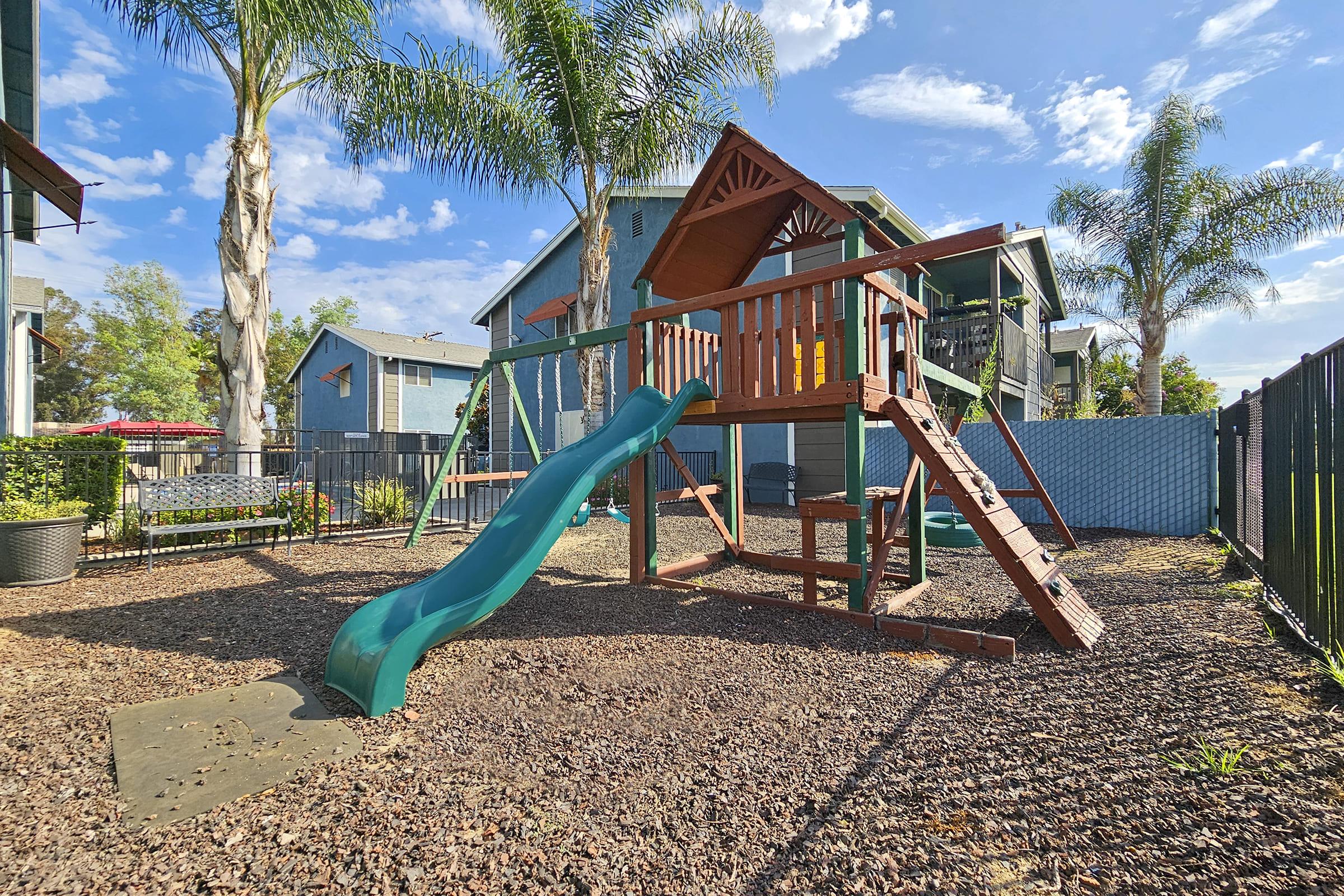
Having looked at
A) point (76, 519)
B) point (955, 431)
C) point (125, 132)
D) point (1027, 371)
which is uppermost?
point (125, 132)

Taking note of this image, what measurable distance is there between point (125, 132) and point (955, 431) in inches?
819

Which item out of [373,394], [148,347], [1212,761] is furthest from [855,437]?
[148,347]

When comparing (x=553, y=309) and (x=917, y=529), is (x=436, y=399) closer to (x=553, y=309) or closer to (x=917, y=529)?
(x=553, y=309)

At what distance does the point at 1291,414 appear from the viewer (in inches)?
150

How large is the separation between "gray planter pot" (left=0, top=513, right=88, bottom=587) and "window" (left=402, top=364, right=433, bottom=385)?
1723cm

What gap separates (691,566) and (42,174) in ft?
33.3

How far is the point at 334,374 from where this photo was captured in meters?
24.0

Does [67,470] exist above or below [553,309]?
below

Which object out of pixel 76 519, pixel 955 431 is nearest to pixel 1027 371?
pixel 955 431

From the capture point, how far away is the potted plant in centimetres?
527

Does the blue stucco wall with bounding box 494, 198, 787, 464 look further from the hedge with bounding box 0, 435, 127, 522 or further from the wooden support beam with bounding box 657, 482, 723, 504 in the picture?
the hedge with bounding box 0, 435, 127, 522

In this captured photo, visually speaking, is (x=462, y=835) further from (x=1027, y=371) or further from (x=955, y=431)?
(x=1027, y=371)

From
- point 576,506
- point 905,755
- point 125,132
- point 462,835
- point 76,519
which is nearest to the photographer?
point 462,835

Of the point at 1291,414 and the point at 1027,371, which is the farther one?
the point at 1027,371
